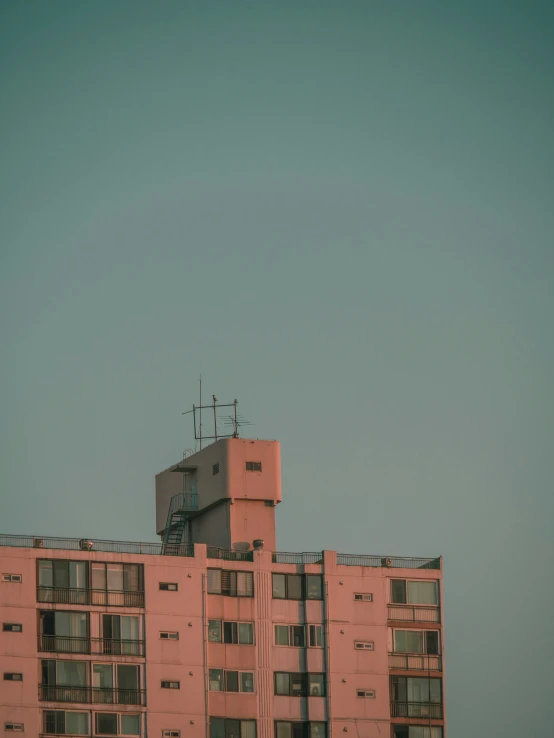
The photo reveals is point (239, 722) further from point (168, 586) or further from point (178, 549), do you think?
point (178, 549)

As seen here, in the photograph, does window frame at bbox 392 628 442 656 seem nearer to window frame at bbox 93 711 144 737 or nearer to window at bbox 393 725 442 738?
window at bbox 393 725 442 738

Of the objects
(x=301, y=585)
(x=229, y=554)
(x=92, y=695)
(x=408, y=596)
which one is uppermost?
(x=229, y=554)

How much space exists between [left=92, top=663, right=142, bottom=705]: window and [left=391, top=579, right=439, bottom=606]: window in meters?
17.9

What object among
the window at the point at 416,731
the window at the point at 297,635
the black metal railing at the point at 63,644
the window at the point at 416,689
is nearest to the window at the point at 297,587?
the window at the point at 297,635

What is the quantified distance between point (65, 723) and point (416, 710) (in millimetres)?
22511

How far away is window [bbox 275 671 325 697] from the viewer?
151625mm

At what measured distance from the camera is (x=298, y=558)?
154750 mm

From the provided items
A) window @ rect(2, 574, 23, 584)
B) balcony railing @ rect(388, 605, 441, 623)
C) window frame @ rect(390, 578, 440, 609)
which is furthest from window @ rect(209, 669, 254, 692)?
window @ rect(2, 574, 23, 584)

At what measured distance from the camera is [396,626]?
154 metres

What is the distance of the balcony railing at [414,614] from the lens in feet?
507

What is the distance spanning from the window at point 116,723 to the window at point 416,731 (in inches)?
660

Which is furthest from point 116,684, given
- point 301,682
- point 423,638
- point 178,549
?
point 423,638

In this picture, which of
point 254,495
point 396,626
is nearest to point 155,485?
point 254,495

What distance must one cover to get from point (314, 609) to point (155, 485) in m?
18.5
